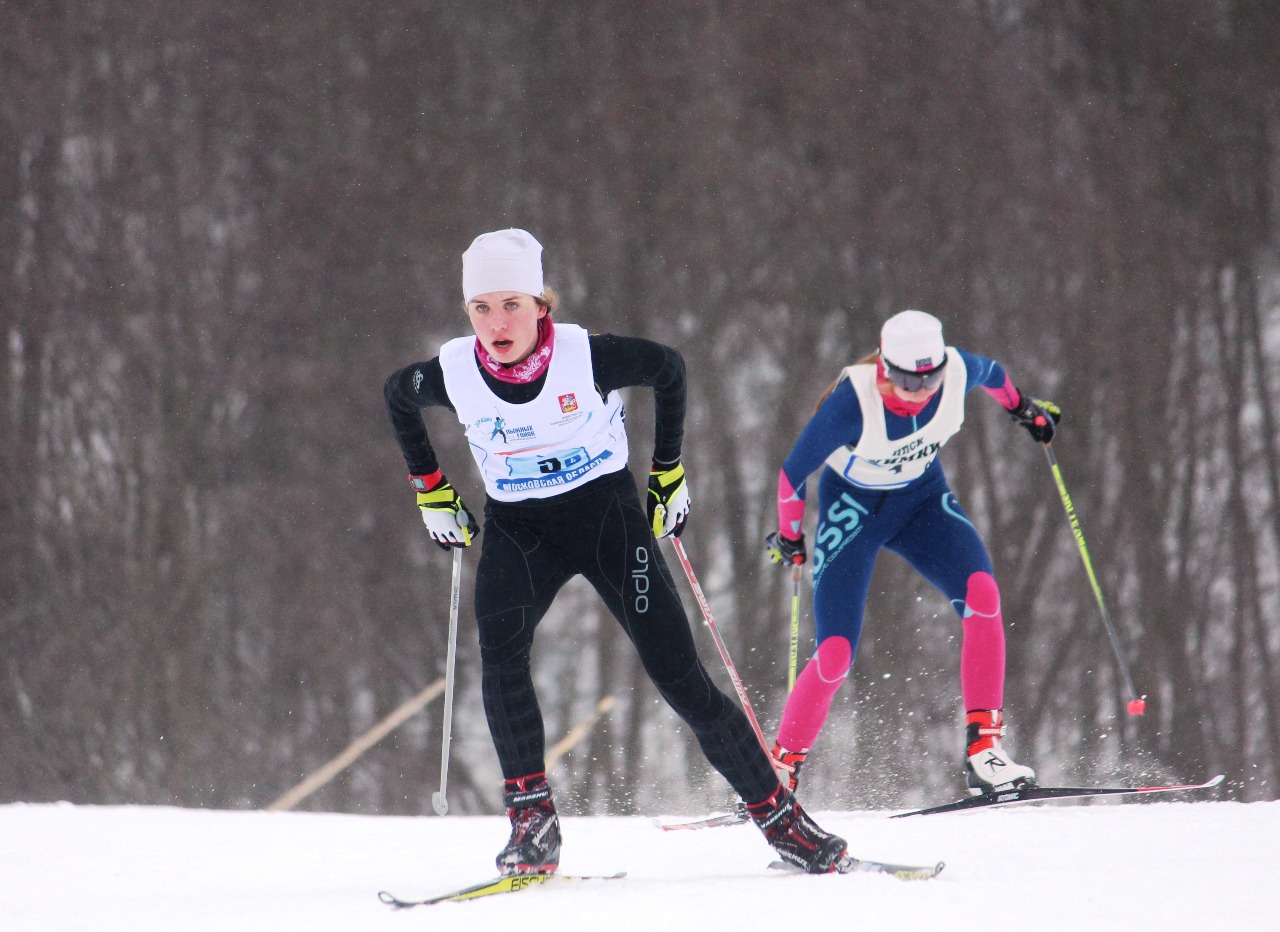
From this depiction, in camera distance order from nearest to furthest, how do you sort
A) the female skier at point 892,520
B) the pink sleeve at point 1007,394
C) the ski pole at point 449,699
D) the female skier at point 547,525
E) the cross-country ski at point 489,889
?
the cross-country ski at point 489,889 → the female skier at point 547,525 → the ski pole at point 449,699 → the female skier at point 892,520 → the pink sleeve at point 1007,394

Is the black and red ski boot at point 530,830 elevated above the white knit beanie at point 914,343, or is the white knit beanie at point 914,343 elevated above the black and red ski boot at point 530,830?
the white knit beanie at point 914,343

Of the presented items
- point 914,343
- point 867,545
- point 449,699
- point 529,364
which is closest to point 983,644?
point 867,545

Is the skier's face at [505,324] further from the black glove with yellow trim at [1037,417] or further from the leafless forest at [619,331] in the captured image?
the leafless forest at [619,331]

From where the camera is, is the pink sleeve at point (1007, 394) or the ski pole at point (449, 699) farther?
the pink sleeve at point (1007, 394)

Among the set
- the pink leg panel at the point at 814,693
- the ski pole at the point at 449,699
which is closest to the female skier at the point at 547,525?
the ski pole at the point at 449,699

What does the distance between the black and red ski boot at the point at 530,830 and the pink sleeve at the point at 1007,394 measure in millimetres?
2163

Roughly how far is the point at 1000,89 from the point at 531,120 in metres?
3.56

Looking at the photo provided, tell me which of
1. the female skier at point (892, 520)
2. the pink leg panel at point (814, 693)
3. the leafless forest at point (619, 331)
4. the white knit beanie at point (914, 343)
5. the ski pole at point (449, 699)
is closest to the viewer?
the ski pole at point (449, 699)

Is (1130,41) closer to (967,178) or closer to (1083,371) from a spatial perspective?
(967,178)

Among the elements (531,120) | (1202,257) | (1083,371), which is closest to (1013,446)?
(1083,371)

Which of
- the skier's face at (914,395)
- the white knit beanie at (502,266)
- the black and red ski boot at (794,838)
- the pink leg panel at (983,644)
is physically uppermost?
the white knit beanie at (502,266)

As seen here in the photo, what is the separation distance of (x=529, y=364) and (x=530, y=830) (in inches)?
40.7

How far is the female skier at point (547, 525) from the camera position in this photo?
267 cm

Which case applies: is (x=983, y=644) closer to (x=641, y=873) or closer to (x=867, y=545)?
(x=867, y=545)
